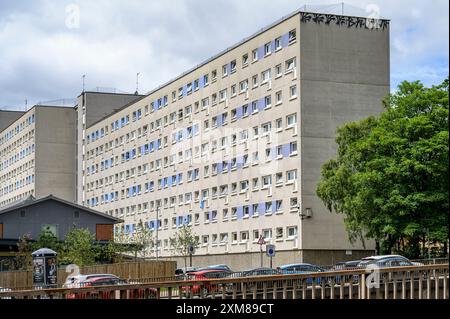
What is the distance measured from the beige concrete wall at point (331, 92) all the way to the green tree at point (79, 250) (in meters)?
16.8

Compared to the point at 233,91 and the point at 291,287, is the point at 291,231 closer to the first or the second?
the point at 233,91

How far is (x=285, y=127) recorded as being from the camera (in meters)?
76.2

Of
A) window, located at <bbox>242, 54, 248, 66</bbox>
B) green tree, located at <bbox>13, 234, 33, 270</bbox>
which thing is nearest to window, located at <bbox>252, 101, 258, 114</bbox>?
window, located at <bbox>242, 54, 248, 66</bbox>

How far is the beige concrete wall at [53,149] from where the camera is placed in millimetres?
142750

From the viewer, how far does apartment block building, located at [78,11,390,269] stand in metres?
73.6

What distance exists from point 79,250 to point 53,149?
76069mm

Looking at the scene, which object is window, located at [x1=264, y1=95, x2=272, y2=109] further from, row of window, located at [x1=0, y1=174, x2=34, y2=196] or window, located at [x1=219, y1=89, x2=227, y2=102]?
row of window, located at [x1=0, y1=174, x2=34, y2=196]

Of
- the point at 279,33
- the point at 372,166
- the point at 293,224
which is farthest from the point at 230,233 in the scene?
the point at 372,166

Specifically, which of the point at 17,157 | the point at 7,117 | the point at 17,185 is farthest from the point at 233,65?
the point at 7,117

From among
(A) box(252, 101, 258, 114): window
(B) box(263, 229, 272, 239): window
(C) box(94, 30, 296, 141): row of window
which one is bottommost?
(B) box(263, 229, 272, 239): window

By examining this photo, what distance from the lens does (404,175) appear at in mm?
58875

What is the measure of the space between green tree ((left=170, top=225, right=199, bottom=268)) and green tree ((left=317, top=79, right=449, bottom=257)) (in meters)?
26.3

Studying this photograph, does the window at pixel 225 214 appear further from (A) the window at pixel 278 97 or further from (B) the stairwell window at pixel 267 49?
(B) the stairwell window at pixel 267 49

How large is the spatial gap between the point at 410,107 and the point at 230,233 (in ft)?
92.0
